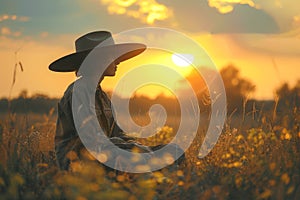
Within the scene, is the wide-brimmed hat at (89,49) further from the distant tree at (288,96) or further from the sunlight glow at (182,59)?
the distant tree at (288,96)

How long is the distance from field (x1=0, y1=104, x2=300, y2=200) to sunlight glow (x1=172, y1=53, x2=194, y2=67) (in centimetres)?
100

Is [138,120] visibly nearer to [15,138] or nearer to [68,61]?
[68,61]

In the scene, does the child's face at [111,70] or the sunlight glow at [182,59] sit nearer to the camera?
the child's face at [111,70]

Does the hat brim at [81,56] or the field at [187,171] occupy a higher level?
the hat brim at [81,56]

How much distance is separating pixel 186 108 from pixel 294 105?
1.32 metres

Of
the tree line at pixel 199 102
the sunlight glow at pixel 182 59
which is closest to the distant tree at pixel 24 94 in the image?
the tree line at pixel 199 102

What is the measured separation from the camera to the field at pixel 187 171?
4.30 metres

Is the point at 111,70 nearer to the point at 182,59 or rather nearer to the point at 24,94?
the point at 24,94

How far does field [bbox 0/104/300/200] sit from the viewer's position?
430 cm

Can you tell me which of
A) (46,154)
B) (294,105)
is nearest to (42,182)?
(46,154)

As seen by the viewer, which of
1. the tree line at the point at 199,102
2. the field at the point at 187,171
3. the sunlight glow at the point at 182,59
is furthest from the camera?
the sunlight glow at the point at 182,59

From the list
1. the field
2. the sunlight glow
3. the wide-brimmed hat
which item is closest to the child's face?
the wide-brimmed hat

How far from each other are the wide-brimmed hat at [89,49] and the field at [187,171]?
2.03ft

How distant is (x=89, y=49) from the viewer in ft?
22.0
